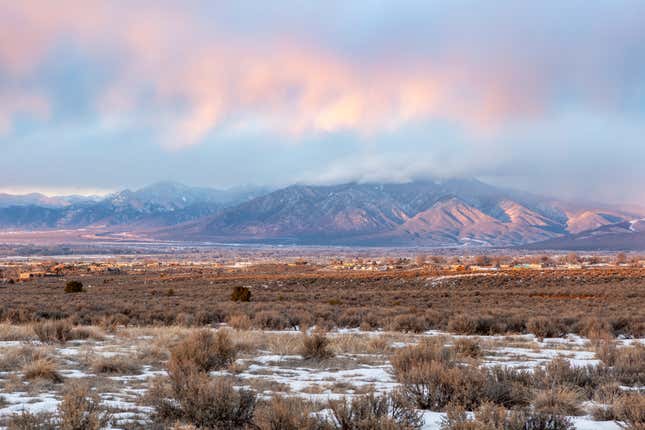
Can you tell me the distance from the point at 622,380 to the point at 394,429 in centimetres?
580

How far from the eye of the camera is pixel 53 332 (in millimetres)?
15555

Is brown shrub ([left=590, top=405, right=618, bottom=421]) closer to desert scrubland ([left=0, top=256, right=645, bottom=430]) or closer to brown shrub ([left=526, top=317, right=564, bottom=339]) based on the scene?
desert scrubland ([left=0, top=256, right=645, bottom=430])

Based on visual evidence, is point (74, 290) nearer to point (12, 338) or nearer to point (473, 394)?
point (12, 338)

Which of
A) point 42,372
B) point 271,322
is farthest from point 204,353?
point 271,322

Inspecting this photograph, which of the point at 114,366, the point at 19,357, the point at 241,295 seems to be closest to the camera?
the point at 114,366

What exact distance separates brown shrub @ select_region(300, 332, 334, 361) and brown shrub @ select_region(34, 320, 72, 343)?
6.74 meters

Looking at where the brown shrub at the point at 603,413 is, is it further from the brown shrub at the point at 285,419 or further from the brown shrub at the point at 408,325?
the brown shrub at the point at 408,325

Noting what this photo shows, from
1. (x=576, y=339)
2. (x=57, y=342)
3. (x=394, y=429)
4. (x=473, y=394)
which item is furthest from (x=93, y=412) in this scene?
(x=576, y=339)

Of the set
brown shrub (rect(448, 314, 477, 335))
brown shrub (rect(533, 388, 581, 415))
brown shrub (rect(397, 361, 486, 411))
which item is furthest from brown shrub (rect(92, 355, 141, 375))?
brown shrub (rect(448, 314, 477, 335))

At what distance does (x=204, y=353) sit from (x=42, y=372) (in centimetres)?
275

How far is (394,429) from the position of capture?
19.7ft

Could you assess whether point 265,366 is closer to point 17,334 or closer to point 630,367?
point 630,367

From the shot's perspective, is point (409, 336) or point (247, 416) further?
point (409, 336)

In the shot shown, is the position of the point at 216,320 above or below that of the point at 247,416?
below
